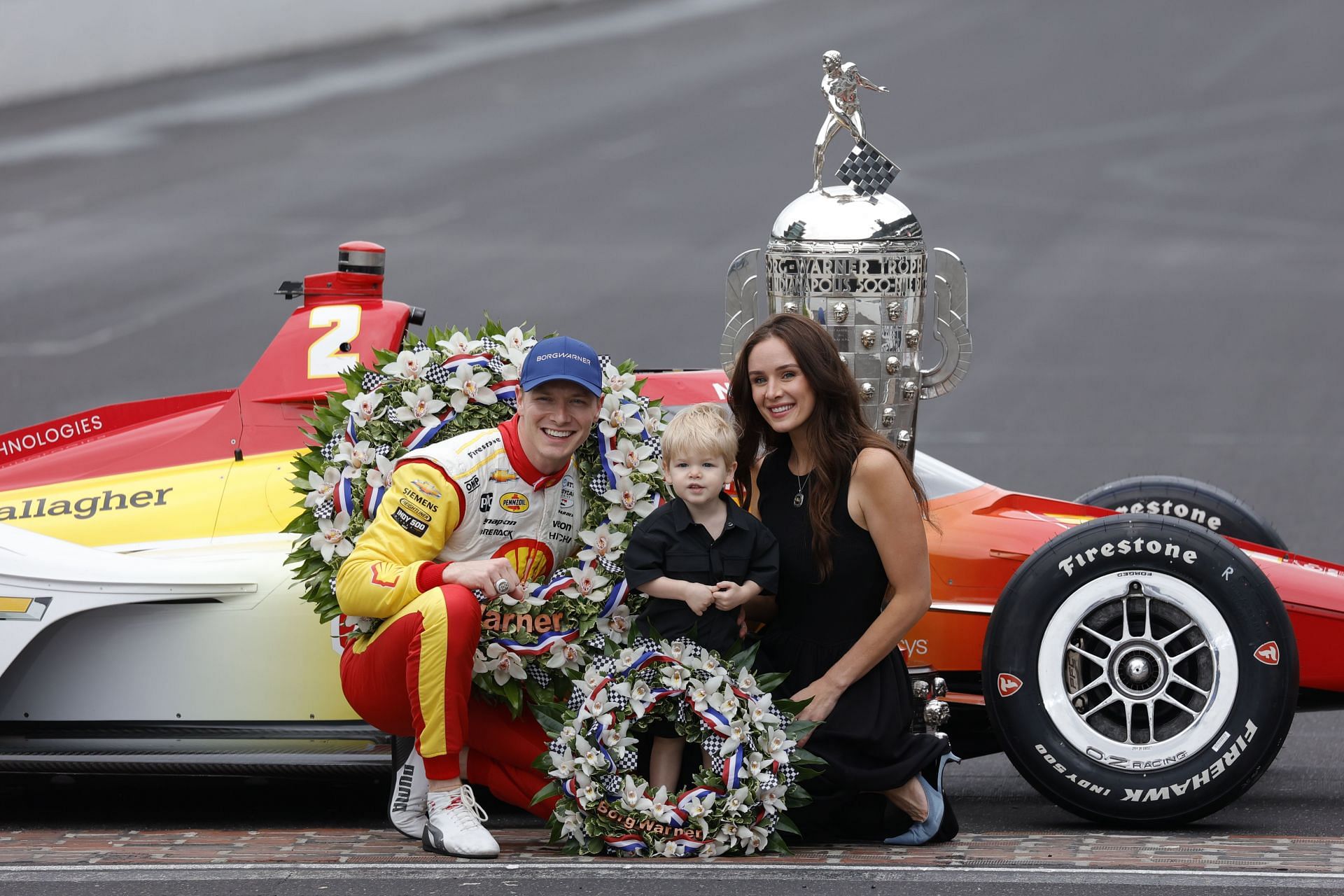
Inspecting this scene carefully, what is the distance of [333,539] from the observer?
4703mm

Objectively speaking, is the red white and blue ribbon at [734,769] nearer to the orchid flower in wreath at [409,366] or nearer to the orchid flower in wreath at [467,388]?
the orchid flower in wreath at [467,388]

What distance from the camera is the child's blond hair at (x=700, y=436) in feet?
14.2

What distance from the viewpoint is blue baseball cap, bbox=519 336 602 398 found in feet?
14.5

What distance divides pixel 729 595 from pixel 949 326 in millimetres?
1663

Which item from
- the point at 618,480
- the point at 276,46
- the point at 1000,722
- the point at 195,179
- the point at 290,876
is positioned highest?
the point at 276,46

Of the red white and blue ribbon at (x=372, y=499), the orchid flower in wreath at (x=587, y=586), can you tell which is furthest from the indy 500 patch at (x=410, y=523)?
the orchid flower in wreath at (x=587, y=586)

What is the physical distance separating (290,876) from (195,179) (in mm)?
21163

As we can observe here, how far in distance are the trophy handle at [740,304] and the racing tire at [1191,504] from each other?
60.1 inches

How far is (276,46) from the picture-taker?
2342cm

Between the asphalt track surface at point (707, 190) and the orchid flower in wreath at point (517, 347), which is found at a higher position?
the asphalt track surface at point (707, 190)

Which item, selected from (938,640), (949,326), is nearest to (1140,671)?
(938,640)

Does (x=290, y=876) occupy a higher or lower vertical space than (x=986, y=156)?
lower

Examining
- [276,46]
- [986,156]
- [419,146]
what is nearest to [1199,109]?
[986,156]

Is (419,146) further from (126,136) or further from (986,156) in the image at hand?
(986,156)
